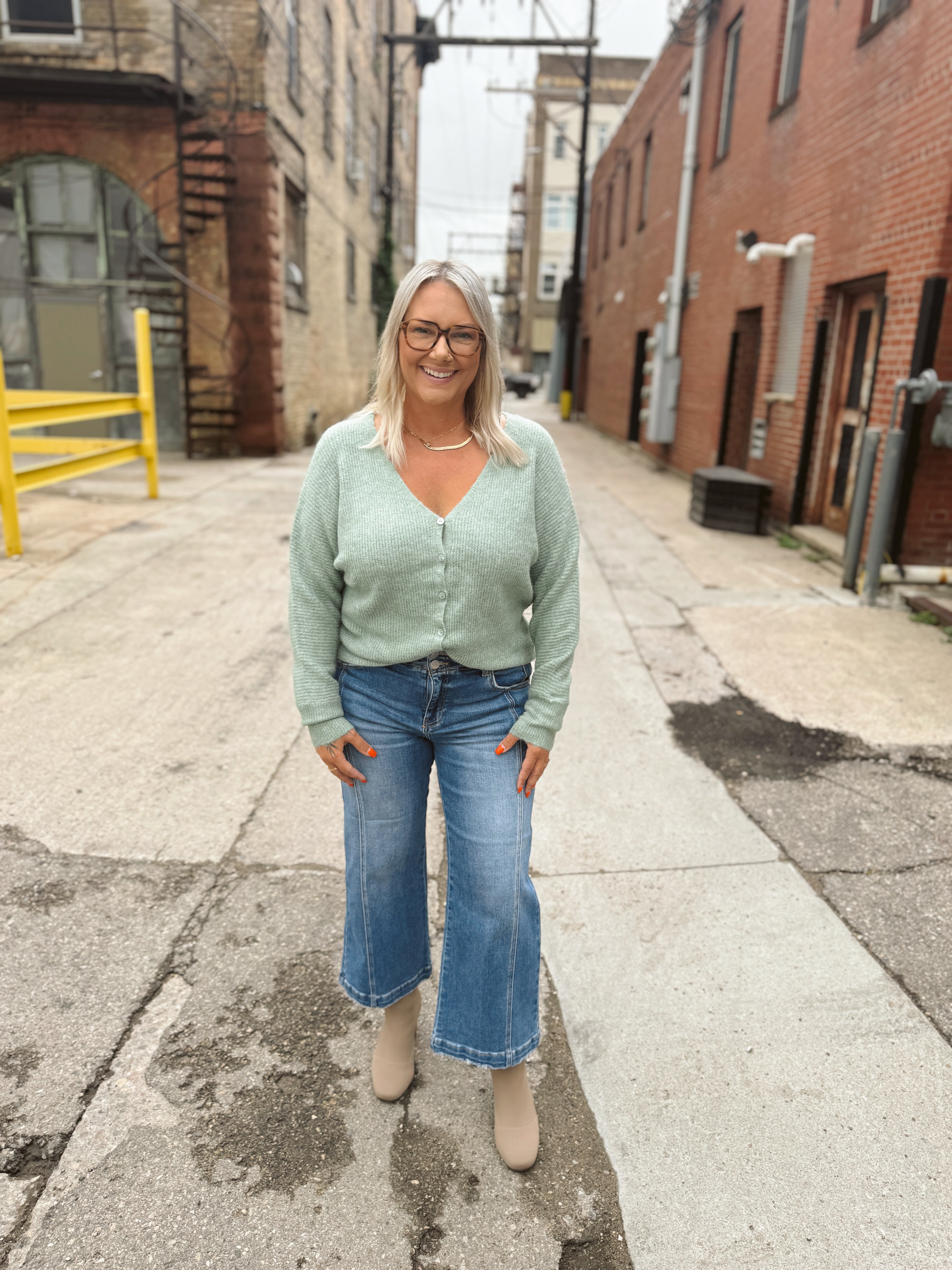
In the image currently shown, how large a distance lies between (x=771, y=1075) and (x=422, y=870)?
1.06 metres

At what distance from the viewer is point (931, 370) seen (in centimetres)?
615

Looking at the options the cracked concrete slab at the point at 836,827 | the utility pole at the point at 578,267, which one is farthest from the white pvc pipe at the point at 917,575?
the utility pole at the point at 578,267

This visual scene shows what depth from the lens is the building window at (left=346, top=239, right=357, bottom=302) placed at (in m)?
20.8

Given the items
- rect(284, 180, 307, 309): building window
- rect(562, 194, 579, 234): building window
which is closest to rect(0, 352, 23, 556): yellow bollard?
rect(284, 180, 307, 309): building window

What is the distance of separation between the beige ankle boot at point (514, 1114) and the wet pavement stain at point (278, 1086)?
0.35m

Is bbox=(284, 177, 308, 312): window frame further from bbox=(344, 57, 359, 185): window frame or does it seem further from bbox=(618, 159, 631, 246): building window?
bbox=(618, 159, 631, 246): building window

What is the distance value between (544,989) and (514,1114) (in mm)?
615

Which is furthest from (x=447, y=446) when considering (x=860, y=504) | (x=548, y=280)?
(x=548, y=280)

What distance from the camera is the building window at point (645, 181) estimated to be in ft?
57.9

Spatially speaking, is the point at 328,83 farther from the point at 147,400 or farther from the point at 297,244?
the point at 147,400

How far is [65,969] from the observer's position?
264 centimetres

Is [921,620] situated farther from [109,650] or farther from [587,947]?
[109,650]

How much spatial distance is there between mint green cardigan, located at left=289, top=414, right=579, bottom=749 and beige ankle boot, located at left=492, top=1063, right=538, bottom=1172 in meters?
0.78

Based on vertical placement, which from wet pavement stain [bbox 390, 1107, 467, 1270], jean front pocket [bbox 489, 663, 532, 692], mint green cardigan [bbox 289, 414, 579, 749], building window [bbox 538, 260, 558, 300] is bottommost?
wet pavement stain [bbox 390, 1107, 467, 1270]
